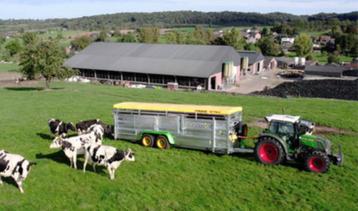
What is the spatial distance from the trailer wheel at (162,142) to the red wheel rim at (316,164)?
718cm

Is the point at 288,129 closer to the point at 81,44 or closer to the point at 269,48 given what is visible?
the point at 269,48

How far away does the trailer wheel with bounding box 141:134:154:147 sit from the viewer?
20.8 metres

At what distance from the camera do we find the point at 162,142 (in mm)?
20672

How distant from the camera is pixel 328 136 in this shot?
24.2 metres

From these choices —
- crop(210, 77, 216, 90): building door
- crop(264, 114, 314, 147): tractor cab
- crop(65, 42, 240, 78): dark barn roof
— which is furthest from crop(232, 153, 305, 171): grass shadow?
crop(210, 77, 216, 90): building door

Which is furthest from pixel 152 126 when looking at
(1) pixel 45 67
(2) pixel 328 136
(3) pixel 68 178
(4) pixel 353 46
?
(4) pixel 353 46

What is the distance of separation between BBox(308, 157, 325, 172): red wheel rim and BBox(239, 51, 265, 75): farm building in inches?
2360

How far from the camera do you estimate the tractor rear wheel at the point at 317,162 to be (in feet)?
56.6

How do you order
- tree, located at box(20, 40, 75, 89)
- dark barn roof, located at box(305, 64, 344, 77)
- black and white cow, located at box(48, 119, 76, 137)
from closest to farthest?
black and white cow, located at box(48, 119, 76, 137) < tree, located at box(20, 40, 75, 89) < dark barn roof, located at box(305, 64, 344, 77)

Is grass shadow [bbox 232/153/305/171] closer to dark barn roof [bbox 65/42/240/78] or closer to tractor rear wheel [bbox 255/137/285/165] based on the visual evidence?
tractor rear wheel [bbox 255/137/285/165]

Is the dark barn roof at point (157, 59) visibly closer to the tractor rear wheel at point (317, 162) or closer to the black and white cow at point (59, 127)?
the black and white cow at point (59, 127)

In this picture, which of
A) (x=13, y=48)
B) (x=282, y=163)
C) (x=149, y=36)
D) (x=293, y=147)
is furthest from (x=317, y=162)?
(x=149, y=36)

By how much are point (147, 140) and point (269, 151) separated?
6526mm

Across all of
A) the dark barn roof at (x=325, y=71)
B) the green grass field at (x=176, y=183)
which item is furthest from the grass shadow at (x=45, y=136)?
the dark barn roof at (x=325, y=71)
